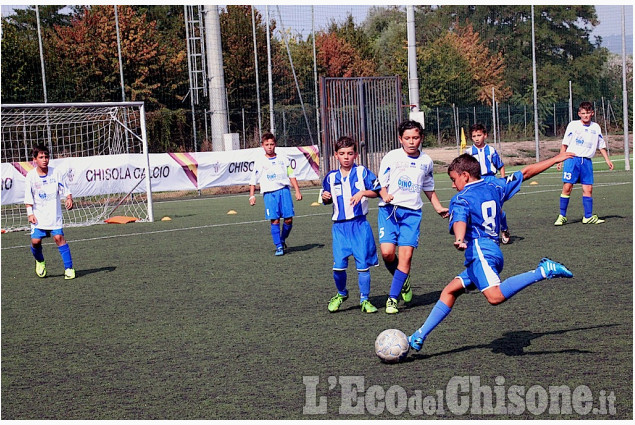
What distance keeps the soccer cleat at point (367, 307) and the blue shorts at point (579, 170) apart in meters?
6.73

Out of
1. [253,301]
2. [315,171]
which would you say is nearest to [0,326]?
[253,301]

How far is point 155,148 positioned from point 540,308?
2192cm

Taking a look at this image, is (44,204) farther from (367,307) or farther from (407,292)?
(407,292)

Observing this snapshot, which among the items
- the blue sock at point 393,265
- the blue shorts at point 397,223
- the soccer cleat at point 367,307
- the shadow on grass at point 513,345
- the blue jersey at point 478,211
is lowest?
the shadow on grass at point 513,345

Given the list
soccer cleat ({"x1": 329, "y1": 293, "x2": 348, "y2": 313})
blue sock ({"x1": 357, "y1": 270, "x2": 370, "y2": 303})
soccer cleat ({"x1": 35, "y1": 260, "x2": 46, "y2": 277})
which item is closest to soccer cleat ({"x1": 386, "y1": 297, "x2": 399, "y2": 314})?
blue sock ({"x1": 357, "y1": 270, "x2": 370, "y2": 303})

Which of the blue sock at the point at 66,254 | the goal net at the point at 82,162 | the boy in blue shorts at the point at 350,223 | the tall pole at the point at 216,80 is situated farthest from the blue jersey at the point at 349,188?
the tall pole at the point at 216,80

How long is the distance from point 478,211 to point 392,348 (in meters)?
1.13

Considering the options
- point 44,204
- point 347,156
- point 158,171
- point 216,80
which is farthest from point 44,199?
point 216,80

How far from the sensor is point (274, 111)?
29609mm

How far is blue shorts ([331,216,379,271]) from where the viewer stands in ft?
25.1

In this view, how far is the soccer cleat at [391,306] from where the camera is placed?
7.50m

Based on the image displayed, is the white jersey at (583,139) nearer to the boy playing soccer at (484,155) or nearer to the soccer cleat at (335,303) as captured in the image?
the boy playing soccer at (484,155)

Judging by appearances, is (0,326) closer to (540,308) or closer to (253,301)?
(253,301)

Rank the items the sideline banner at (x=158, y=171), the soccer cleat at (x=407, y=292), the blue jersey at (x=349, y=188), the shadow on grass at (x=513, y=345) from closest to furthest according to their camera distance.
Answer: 1. the shadow on grass at (x=513, y=345)
2. the blue jersey at (x=349, y=188)
3. the soccer cleat at (x=407, y=292)
4. the sideline banner at (x=158, y=171)
